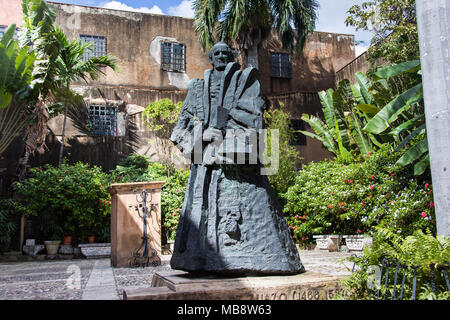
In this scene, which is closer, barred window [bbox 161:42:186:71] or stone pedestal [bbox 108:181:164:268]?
stone pedestal [bbox 108:181:164:268]

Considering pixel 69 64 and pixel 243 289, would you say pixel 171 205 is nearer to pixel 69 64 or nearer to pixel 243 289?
pixel 69 64

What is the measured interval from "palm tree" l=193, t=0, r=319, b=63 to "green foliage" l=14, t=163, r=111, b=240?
7.37m

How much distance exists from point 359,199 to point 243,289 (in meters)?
8.42

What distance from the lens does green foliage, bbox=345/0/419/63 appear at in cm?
1144

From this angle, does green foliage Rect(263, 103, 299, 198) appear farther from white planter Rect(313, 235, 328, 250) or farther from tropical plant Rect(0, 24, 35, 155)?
tropical plant Rect(0, 24, 35, 155)

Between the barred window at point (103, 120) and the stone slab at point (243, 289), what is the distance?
1390 cm

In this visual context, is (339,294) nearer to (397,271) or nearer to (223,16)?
(397,271)

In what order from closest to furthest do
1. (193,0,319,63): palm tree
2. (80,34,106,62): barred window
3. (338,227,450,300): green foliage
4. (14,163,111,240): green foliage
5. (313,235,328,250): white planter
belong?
(338,227,450,300): green foliage, (313,235,328,250): white planter, (14,163,111,240): green foliage, (193,0,319,63): palm tree, (80,34,106,62): barred window

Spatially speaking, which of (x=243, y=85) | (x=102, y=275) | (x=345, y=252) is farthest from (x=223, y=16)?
(x=243, y=85)

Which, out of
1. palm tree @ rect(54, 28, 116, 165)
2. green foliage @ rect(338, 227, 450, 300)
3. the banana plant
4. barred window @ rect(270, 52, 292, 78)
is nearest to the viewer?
green foliage @ rect(338, 227, 450, 300)

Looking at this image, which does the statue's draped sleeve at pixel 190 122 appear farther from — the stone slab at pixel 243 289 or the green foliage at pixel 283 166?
the green foliage at pixel 283 166

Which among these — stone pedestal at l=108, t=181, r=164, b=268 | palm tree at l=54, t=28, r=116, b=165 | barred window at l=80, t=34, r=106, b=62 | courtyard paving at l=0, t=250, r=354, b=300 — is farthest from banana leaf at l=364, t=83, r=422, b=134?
barred window at l=80, t=34, r=106, b=62

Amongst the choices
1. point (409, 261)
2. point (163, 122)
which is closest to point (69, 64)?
point (163, 122)
